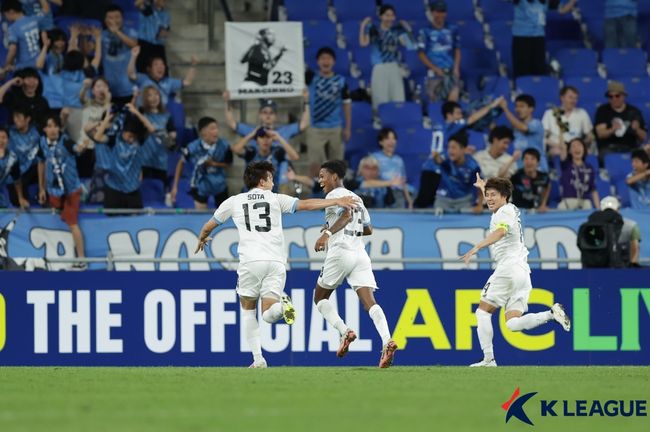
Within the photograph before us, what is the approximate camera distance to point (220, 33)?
910 inches

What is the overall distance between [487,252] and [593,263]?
1.92m

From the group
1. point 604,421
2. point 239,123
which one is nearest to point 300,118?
point 239,123

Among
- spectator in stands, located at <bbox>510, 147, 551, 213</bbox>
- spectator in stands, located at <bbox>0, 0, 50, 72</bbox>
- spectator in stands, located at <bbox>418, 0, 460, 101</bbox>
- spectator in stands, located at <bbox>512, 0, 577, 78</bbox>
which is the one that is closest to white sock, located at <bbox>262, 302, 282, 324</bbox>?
spectator in stands, located at <bbox>510, 147, 551, 213</bbox>

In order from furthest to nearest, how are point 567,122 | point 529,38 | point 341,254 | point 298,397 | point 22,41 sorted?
1. point 529,38
2. point 567,122
3. point 22,41
4. point 341,254
5. point 298,397

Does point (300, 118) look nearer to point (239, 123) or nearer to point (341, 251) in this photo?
point (239, 123)

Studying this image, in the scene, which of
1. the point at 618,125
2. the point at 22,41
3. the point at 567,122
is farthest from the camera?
the point at 618,125

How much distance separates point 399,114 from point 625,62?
4.46 metres

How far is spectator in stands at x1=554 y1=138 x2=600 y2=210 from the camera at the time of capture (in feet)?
65.3

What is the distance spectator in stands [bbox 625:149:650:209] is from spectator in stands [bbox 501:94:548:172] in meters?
1.35

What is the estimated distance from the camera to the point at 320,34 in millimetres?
23359

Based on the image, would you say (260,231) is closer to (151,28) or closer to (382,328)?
(382,328)

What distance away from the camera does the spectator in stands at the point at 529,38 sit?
888 inches

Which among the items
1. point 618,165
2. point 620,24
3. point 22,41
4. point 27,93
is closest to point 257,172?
point 27,93

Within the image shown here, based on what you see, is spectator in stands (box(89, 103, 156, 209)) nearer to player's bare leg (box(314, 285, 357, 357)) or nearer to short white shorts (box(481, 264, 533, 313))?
player's bare leg (box(314, 285, 357, 357))
